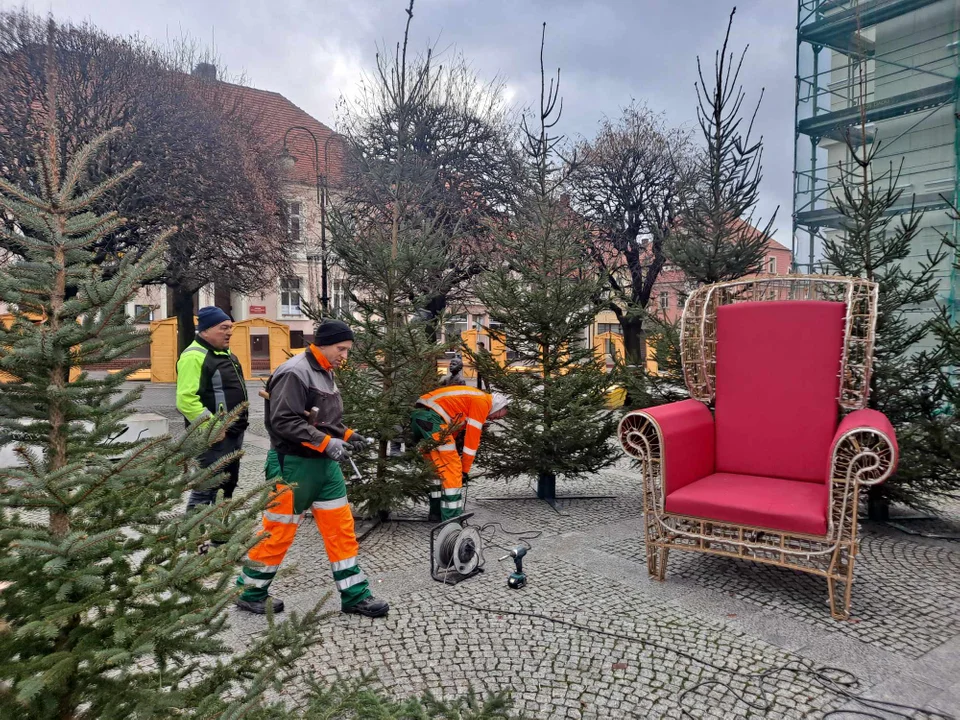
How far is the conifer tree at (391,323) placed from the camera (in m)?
5.89

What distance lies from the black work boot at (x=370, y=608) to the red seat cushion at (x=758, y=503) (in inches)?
77.9

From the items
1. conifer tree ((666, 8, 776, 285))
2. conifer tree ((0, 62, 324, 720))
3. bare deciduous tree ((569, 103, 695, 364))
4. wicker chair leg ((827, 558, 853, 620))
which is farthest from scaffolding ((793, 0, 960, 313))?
conifer tree ((0, 62, 324, 720))

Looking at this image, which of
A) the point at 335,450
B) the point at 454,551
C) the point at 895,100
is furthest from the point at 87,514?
the point at 895,100

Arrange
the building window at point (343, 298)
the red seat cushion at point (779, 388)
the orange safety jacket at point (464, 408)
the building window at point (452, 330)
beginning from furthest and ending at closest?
the building window at point (343, 298) → the building window at point (452, 330) → the orange safety jacket at point (464, 408) → the red seat cushion at point (779, 388)

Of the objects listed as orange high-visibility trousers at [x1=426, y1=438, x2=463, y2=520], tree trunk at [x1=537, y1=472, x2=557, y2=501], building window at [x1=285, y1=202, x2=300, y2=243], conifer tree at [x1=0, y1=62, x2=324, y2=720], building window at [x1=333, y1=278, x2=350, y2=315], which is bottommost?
tree trunk at [x1=537, y1=472, x2=557, y2=501]

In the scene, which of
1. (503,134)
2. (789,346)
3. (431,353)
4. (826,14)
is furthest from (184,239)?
(826,14)

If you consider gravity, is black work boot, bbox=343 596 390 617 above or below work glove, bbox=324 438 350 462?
below

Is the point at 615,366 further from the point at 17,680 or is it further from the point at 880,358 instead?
the point at 17,680

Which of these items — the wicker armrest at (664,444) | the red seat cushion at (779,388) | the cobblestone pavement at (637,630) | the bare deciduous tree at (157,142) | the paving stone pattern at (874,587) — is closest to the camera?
the cobblestone pavement at (637,630)

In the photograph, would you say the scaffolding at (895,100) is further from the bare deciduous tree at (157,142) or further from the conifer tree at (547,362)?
the bare deciduous tree at (157,142)

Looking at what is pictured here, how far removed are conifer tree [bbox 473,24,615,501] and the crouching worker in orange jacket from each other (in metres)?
3.01

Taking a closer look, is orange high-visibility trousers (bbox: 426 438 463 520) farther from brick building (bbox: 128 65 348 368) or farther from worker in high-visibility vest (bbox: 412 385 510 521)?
brick building (bbox: 128 65 348 368)

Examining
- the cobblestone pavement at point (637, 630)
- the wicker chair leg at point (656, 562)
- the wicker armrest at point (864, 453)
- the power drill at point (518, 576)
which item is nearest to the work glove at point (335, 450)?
the cobblestone pavement at point (637, 630)

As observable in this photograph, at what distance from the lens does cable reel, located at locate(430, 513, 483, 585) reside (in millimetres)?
4637
